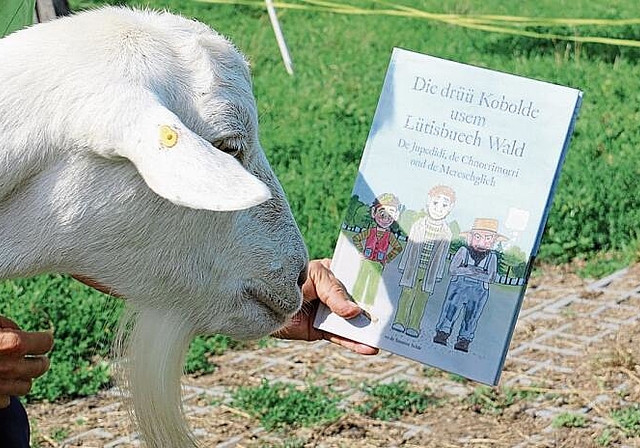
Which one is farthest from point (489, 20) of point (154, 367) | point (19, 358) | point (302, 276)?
point (19, 358)

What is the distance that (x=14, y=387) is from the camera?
2.22m

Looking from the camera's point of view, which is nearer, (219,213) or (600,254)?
(219,213)

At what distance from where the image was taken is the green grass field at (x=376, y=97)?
216 inches

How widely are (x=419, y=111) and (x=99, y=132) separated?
94 cm

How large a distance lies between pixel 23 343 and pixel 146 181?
52 cm

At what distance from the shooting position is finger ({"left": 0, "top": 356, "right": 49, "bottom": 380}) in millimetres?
2193

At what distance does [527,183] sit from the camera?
2.54m

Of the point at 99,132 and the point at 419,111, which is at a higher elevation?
the point at 419,111

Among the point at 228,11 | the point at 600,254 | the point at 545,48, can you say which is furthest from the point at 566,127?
the point at 228,11

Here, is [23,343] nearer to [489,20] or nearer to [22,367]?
[22,367]

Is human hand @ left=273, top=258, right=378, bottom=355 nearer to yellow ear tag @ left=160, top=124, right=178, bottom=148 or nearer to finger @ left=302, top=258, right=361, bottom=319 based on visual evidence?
finger @ left=302, top=258, right=361, bottom=319

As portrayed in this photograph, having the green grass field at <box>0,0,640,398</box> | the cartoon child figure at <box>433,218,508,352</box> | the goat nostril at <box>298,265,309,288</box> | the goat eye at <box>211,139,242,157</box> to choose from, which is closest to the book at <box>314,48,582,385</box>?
the cartoon child figure at <box>433,218,508,352</box>

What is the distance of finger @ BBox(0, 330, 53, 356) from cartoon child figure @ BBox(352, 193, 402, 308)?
772 mm

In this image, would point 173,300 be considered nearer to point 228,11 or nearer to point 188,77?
point 188,77
